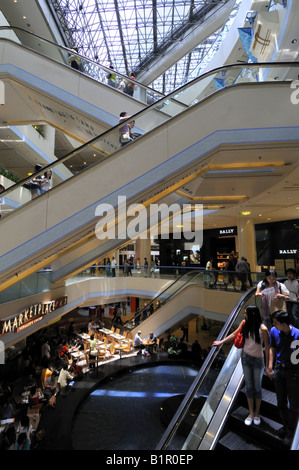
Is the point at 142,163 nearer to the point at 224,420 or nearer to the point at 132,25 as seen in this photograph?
the point at 224,420

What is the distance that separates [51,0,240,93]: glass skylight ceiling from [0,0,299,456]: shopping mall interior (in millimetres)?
317

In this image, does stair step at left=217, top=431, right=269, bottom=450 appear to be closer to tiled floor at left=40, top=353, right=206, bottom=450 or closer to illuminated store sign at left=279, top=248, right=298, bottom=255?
tiled floor at left=40, top=353, right=206, bottom=450

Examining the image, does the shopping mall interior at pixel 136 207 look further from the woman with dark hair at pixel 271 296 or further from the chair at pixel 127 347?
the woman with dark hair at pixel 271 296

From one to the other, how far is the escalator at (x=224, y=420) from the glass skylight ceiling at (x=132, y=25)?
689 inches

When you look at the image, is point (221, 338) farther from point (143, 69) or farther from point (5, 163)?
point (143, 69)

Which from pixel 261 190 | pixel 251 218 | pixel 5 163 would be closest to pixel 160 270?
pixel 251 218

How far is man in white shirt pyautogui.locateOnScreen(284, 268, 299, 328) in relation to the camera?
3.51 meters

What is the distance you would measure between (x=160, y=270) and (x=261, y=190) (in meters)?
8.62

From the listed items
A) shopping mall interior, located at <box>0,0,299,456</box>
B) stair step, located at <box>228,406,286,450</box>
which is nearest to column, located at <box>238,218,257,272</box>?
shopping mall interior, located at <box>0,0,299,456</box>

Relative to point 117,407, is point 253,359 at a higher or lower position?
higher

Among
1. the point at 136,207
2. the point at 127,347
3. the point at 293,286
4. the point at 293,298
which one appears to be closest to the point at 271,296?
the point at 293,298

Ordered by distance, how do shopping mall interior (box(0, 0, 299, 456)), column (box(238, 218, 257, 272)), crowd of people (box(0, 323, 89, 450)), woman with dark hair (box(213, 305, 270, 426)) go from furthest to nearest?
column (box(238, 218, 257, 272))
crowd of people (box(0, 323, 89, 450))
shopping mall interior (box(0, 0, 299, 456))
woman with dark hair (box(213, 305, 270, 426))

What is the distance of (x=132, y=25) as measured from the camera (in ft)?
59.7

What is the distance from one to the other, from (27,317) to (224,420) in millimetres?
5938
